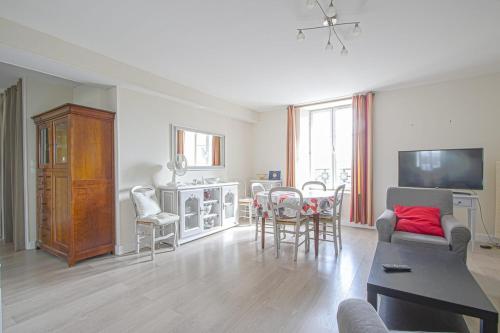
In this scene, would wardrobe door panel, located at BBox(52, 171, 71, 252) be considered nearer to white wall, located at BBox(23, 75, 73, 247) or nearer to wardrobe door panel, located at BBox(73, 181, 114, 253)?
wardrobe door panel, located at BBox(73, 181, 114, 253)

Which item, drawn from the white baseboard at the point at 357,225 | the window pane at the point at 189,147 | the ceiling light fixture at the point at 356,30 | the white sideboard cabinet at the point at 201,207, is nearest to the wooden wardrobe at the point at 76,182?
the white sideboard cabinet at the point at 201,207

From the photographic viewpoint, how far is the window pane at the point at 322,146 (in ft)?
16.8

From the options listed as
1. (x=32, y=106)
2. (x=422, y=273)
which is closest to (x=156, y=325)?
(x=422, y=273)

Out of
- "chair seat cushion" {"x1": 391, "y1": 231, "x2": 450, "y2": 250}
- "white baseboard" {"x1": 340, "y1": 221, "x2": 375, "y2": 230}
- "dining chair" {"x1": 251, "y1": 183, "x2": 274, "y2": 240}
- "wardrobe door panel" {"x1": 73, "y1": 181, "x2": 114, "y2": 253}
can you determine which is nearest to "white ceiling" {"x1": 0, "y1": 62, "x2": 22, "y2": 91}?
"wardrobe door panel" {"x1": 73, "y1": 181, "x2": 114, "y2": 253}

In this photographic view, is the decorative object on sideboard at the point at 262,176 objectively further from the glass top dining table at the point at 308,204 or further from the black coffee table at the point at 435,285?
the black coffee table at the point at 435,285

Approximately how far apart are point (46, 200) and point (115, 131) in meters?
1.30

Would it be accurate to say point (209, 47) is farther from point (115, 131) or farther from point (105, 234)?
point (105, 234)

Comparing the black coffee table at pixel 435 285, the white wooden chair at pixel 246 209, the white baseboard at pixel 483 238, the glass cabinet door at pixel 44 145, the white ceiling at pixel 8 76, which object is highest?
the white ceiling at pixel 8 76

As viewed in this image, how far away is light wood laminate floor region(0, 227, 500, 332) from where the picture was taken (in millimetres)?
1816

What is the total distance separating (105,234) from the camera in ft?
10.2

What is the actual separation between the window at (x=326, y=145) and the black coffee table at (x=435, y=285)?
3.01m

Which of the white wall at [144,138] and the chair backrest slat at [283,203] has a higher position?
the white wall at [144,138]

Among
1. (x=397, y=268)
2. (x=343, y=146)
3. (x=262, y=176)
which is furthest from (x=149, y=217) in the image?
(x=343, y=146)

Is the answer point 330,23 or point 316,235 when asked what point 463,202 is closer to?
point 316,235
